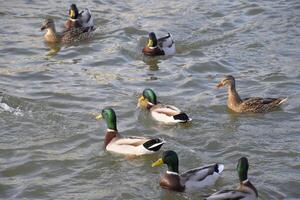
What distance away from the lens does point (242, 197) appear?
990cm

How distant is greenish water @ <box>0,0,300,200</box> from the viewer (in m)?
11.2

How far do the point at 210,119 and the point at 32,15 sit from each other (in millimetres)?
8359

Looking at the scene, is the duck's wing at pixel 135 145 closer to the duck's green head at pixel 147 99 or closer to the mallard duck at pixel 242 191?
the mallard duck at pixel 242 191

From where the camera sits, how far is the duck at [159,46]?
1748 centimetres

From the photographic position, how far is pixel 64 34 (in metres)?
18.6

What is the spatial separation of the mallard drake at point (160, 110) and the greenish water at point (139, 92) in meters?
0.16

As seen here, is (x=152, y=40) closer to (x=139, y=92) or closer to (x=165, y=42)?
(x=165, y=42)

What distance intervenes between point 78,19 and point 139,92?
15.7 ft

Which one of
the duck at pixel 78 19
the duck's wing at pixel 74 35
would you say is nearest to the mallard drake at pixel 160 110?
the duck's wing at pixel 74 35

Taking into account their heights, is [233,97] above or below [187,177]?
below

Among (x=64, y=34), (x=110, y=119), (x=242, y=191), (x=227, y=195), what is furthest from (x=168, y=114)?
(x=64, y=34)


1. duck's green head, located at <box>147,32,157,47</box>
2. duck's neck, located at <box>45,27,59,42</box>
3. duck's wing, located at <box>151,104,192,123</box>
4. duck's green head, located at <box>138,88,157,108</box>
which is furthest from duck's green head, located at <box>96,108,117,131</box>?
duck's neck, located at <box>45,27,59,42</box>

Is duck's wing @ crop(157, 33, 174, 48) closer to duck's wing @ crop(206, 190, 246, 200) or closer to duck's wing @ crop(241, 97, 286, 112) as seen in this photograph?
duck's wing @ crop(241, 97, 286, 112)

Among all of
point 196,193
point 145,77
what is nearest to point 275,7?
point 145,77
